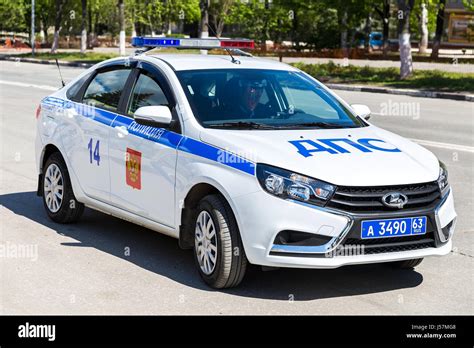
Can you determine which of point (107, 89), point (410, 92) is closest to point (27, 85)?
point (410, 92)

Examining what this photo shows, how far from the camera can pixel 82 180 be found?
7434 millimetres

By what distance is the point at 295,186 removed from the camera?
545 centimetres

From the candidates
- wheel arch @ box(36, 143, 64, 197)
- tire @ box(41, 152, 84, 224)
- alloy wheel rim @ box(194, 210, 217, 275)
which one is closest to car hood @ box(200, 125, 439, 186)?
alloy wheel rim @ box(194, 210, 217, 275)

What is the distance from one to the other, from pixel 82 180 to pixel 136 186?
0.94 m

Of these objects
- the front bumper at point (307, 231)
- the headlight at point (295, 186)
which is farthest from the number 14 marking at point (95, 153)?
the headlight at point (295, 186)

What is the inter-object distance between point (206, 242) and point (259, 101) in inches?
52.9

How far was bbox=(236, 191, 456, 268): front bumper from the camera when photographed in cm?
539

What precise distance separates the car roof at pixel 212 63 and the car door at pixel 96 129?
45cm

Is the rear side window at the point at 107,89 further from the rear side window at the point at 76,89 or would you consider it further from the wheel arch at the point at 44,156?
the wheel arch at the point at 44,156

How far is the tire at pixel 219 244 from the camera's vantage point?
5668 mm

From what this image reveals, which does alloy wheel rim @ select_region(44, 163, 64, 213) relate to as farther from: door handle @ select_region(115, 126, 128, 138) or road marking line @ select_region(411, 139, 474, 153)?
road marking line @ select_region(411, 139, 474, 153)

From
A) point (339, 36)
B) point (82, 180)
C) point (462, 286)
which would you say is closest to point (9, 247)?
→ point (82, 180)

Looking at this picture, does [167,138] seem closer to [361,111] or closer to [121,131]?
[121,131]

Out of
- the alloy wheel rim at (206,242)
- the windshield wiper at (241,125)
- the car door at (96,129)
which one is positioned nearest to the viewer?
the alloy wheel rim at (206,242)
